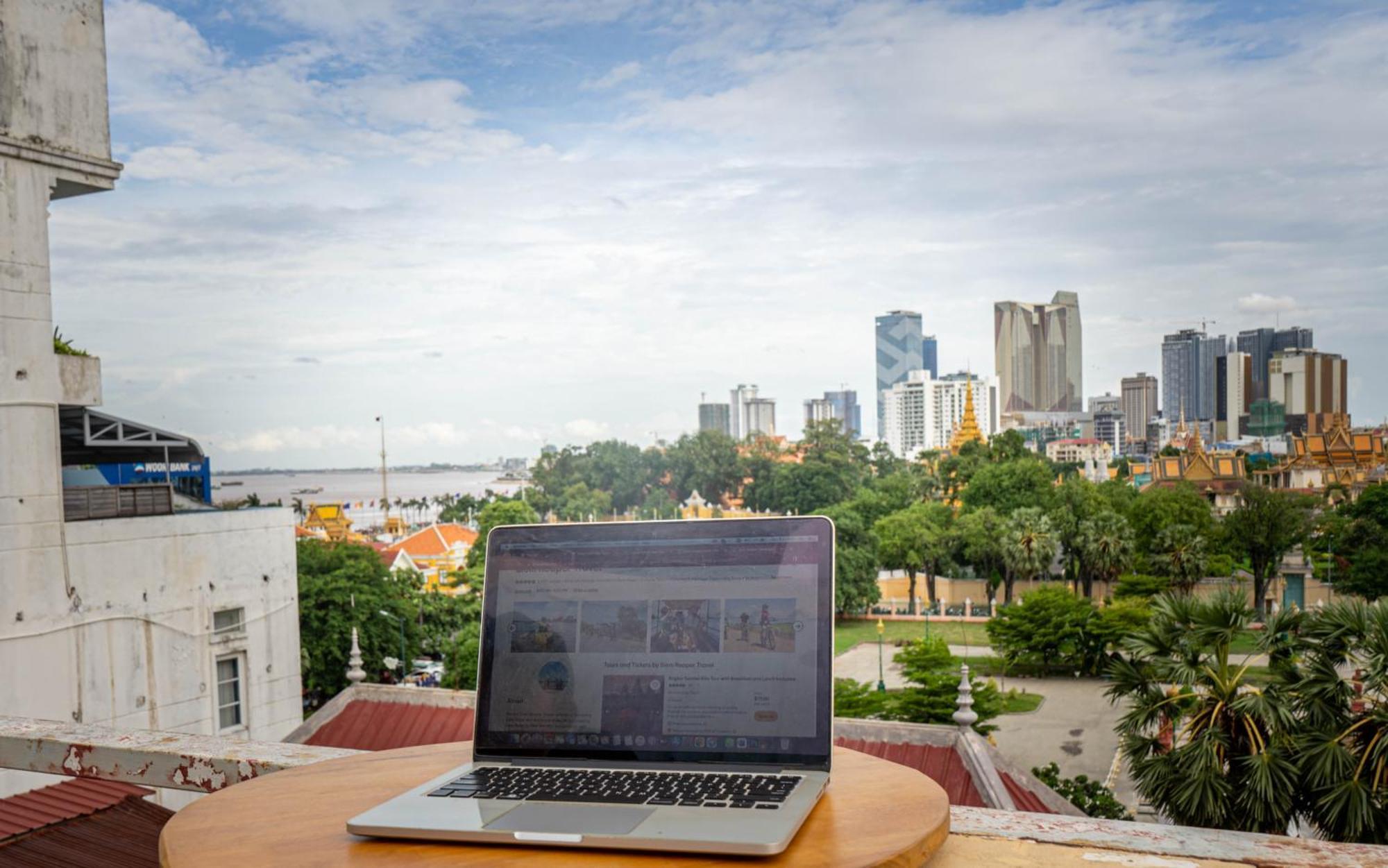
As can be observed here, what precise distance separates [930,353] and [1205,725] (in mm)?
65312

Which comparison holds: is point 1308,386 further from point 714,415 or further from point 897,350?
point 714,415

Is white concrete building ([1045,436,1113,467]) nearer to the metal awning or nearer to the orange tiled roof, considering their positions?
the orange tiled roof

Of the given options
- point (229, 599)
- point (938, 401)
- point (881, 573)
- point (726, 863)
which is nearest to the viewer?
point (726, 863)

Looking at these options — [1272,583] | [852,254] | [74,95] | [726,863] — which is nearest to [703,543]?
[726,863]

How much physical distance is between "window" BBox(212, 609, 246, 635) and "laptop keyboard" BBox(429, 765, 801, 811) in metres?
9.67

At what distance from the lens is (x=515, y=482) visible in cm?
5197

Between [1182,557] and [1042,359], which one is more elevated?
[1042,359]

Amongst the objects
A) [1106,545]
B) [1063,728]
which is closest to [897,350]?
[1106,545]

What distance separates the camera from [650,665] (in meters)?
0.89

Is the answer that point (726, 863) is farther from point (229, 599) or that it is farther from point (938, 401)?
point (938, 401)

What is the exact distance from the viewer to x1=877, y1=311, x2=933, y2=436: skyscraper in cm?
6888

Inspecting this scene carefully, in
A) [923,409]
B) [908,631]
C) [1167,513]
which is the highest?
[923,409]

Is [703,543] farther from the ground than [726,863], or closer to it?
farther from the ground

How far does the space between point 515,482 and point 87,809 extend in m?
51.2
